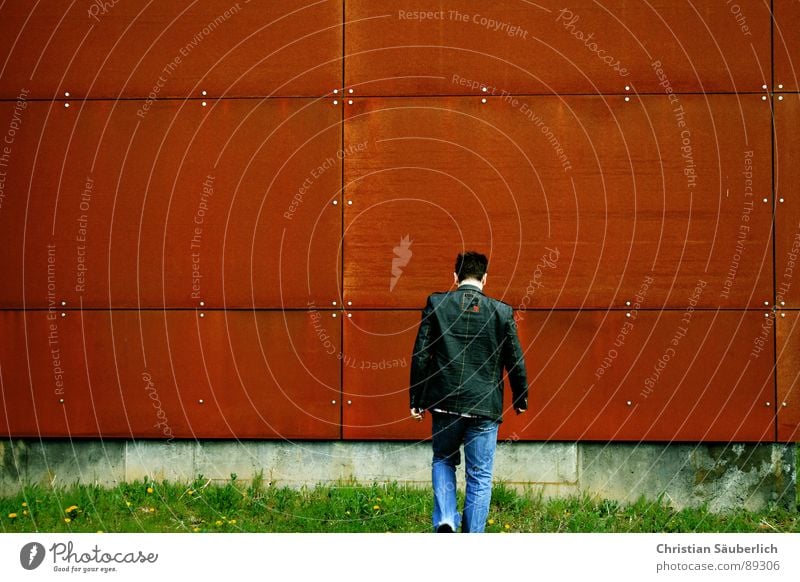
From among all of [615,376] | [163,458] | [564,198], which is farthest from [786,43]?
[163,458]

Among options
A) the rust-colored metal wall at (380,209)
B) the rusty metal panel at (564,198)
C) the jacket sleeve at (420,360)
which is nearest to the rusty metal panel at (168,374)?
the rust-colored metal wall at (380,209)

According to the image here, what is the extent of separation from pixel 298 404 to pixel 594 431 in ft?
8.12

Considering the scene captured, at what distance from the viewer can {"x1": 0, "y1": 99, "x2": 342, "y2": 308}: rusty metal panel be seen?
7.89m

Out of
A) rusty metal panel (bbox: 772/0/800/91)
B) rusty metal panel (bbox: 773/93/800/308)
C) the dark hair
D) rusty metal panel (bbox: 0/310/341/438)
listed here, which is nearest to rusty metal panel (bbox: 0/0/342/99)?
rusty metal panel (bbox: 0/310/341/438)

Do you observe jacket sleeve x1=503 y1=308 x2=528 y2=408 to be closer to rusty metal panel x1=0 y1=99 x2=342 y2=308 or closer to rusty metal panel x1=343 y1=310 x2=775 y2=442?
rusty metal panel x1=343 y1=310 x2=775 y2=442

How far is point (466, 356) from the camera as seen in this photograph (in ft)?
19.6

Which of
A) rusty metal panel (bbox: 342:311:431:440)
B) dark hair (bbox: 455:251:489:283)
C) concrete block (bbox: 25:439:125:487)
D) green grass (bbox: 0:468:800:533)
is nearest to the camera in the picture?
dark hair (bbox: 455:251:489:283)

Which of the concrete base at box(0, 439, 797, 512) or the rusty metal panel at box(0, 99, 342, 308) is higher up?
the rusty metal panel at box(0, 99, 342, 308)

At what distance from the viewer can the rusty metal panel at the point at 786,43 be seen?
7.73m

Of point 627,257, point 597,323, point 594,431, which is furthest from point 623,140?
point 594,431

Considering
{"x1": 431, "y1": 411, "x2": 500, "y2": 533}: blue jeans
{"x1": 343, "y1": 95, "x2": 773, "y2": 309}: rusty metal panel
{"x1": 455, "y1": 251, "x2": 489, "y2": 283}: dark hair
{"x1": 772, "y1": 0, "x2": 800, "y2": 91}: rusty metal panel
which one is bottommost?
{"x1": 431, "y1": 411, "x2": 500, "y2": 533}: blue jeans

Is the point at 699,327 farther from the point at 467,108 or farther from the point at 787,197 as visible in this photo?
the point at 467,108

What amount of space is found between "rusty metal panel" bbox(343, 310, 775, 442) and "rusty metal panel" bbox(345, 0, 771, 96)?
75.0 inches

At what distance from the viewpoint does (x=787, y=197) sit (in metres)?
7.73
